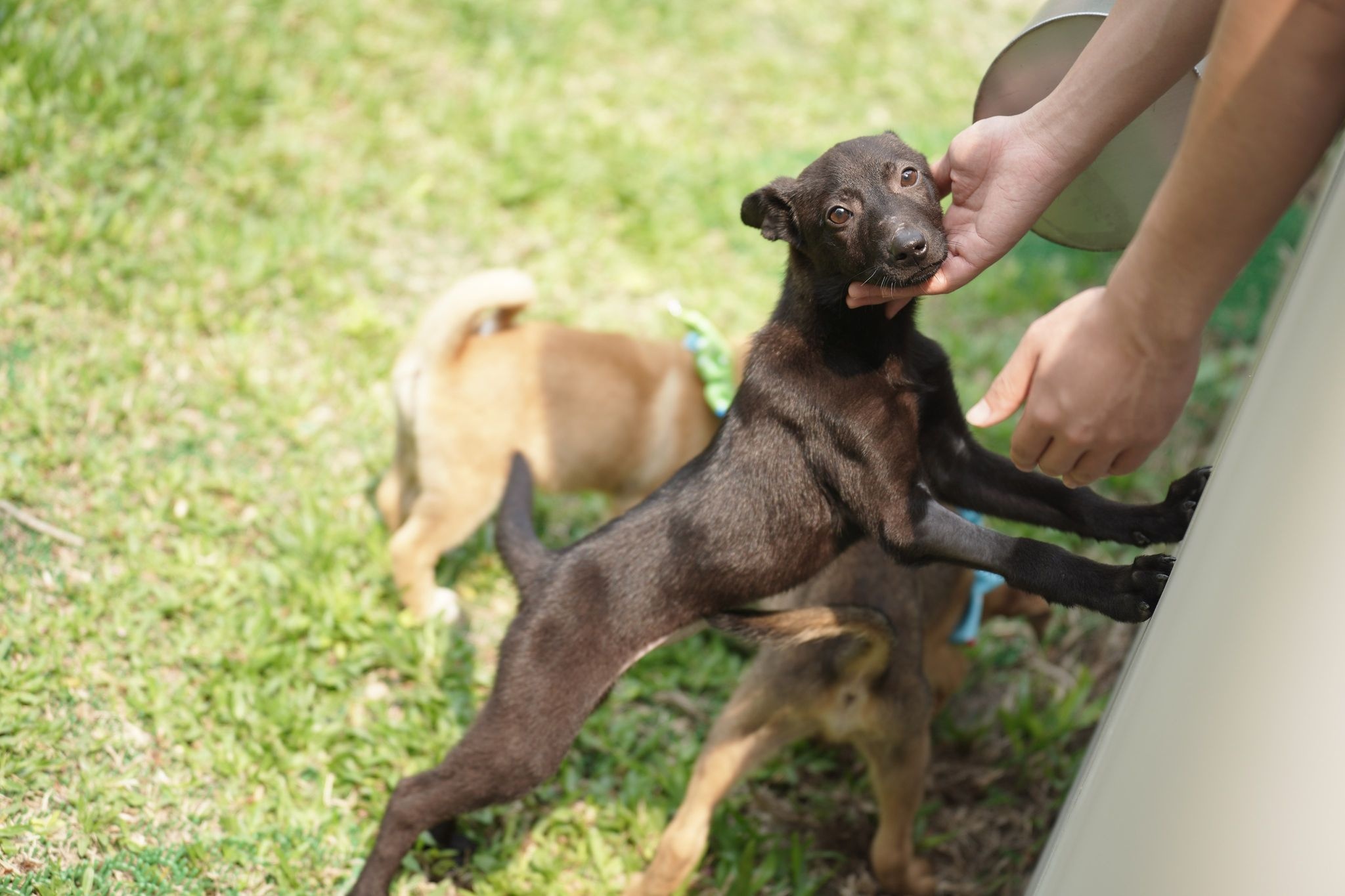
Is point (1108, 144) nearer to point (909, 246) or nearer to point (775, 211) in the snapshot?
point (909, 246)

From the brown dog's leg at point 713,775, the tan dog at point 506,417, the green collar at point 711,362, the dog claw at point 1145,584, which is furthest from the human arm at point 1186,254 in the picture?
the tan dog at point 506,417

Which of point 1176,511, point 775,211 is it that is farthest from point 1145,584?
point 775,211

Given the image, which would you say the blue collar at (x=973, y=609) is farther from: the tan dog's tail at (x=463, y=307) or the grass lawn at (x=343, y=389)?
the tan dog's tail at (x=463, y=307)

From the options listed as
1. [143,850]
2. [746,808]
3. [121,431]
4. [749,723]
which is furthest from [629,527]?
[121,431]

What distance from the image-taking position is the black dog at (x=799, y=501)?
2.81 meters

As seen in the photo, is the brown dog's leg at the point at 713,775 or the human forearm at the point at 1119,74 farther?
the brown dog's leg at the point at 713,775

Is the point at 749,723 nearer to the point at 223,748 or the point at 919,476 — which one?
the point at 919,476

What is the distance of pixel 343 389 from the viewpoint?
17.1ft

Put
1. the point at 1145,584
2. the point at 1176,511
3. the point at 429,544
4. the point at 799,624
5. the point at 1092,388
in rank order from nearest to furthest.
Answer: the point at 1092,388
the point at 1145,584
the point at 1176,511
the point at 799,624
the point at 429,544

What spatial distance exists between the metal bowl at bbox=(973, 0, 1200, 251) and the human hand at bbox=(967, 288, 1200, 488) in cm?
91

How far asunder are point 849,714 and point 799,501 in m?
0.96

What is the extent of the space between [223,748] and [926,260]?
8.99 feet

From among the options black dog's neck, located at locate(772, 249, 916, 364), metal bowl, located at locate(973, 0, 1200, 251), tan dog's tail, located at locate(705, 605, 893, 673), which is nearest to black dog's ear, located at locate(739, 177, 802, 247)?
black dog's neck, located at locate(772, 249, 916, 364)

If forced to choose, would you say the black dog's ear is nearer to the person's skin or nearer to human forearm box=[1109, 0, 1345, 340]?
the person's skin
